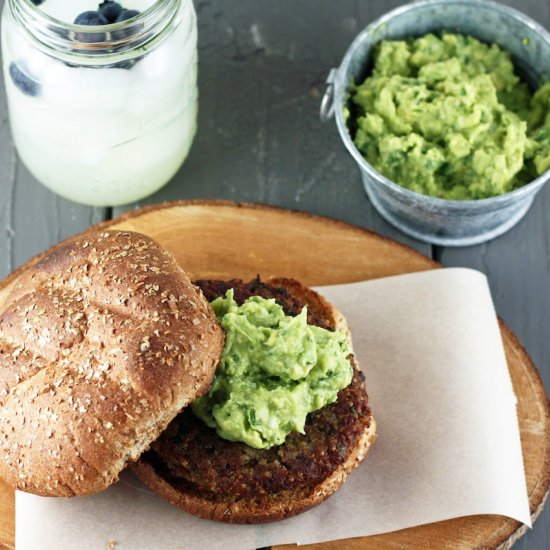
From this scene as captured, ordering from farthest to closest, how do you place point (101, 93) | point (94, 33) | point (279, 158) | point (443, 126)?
point (279, 158), point (443, 126), point (101, 93), point (94, 33)

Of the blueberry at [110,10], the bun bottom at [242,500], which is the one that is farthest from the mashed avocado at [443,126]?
the bun bottom at [242,500]

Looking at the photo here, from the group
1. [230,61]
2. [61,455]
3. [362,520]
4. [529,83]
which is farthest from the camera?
[230,61]

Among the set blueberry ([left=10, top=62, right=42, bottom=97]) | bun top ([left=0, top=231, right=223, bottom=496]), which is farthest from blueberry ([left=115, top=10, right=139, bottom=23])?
bun top ([left=0, top=231, right=223, bottom=496])

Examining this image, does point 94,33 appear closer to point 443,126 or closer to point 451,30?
point 443,126

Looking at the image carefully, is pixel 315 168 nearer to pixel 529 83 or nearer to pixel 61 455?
pixel 529 83

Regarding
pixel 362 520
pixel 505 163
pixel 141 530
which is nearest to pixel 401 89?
pixel 505 163

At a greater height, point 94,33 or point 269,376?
point 94,33

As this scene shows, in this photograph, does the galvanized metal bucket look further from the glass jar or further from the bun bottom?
the bun bottom

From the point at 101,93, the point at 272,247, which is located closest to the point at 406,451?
the point at 272,247
